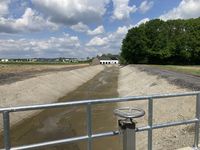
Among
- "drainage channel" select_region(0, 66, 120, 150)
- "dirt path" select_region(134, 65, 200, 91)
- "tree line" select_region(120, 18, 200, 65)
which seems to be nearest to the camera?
"drainage channel" select_region(0, 66, 120, 150)

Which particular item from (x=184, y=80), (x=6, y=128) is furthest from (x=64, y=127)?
(x=184, y=80)

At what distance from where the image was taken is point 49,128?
19250 mm

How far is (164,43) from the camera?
99188 mm

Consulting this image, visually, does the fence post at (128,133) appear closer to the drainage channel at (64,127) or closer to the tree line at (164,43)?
the drainage channel at (64,127)

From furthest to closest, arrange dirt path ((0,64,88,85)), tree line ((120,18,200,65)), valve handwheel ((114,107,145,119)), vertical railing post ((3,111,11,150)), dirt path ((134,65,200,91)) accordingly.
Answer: tree line ((120,18,200,65)), dirt path ((0,64,88,85)), dirt path ((134,65,200,91)), valve handwheel ((114,107,145,119)), vertical railing post ((3,111,11,150))

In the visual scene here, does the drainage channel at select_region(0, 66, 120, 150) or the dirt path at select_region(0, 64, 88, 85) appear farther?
the dirt path at select_region(0, 64, 88, 85)

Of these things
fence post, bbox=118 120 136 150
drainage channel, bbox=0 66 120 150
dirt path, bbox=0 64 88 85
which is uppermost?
fence post, bbox=118 120 136 150

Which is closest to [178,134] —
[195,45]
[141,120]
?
[141,120]

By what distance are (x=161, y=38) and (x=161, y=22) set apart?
883cm

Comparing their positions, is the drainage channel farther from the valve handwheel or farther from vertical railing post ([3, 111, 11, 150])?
vertical railing post ([3, 111, 11, 150])

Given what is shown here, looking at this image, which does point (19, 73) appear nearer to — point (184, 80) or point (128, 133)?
point (184, 80)

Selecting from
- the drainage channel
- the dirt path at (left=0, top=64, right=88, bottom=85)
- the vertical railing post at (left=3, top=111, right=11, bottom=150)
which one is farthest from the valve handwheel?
the dirt path at (left=0, top=64, right=88, bottom=85)

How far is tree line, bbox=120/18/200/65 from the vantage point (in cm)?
9688

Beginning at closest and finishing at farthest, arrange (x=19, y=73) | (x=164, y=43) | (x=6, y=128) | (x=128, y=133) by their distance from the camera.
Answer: (x=6, y=128)
(x=128, y=133)
(x=19, y=73)
(x=164, y=43)
